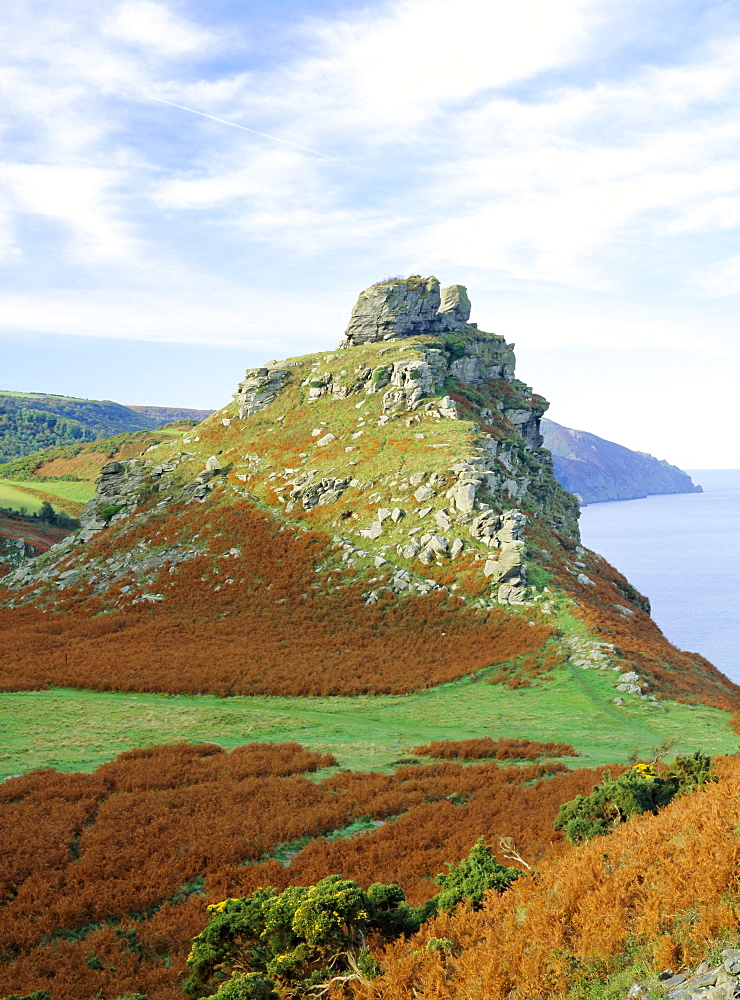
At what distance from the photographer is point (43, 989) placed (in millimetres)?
10352

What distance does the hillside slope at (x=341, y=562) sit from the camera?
36.5 metres

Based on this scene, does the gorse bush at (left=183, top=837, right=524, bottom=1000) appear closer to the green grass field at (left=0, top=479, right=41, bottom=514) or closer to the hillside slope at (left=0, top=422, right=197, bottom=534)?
the hillside slope at (left=0, top=422, right=197, bottom=534)

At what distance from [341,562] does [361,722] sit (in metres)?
19.6

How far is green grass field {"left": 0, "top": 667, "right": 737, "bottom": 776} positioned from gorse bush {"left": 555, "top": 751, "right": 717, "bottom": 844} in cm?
798

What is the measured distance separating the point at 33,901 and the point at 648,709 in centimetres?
2674

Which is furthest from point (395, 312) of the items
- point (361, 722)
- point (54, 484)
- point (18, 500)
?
point (54, 484)

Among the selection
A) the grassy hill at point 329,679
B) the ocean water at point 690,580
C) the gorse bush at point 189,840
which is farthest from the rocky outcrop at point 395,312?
the gorse bush at point 189,840

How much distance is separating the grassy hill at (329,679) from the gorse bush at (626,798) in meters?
0.79

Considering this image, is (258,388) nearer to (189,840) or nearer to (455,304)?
(455,304)

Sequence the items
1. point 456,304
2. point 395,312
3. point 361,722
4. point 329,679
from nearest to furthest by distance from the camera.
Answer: point 361,722, point 329,679, point 395,312, point 456,304

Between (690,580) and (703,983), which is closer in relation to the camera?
(703,983)

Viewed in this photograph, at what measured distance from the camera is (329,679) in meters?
35.2

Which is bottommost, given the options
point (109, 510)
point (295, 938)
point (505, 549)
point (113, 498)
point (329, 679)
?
point (329, 679)

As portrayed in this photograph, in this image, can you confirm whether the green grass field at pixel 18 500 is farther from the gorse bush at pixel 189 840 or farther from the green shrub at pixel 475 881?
the green shrub at pixel 475 881
